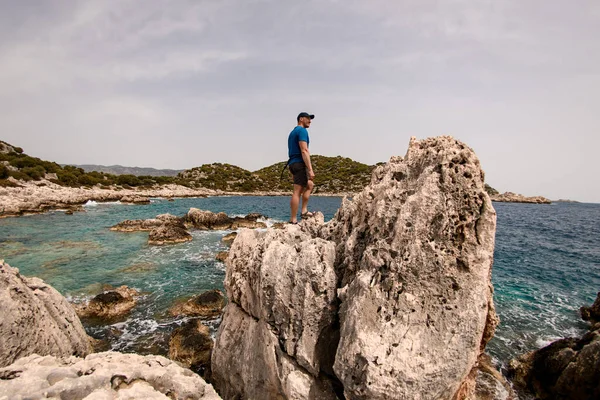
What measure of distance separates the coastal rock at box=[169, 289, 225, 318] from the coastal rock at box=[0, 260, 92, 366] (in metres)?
4.02

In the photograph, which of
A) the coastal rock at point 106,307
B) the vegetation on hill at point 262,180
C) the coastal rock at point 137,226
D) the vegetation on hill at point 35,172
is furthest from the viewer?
the vegetation on hill at point 262,180

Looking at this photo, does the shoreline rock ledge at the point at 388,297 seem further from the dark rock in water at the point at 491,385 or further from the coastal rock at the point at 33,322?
the coastal rock at the point at 33,322

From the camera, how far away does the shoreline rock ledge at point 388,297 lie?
15.9 feet

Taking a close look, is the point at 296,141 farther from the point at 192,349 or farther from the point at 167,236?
the point at 167,236

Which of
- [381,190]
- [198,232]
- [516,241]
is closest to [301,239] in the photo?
[381,190]

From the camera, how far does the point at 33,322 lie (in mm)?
Answer: 7656

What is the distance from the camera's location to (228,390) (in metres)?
7.16

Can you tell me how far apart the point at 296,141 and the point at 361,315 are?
625 cm

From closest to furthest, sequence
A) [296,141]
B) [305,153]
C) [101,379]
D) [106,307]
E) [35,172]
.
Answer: [101,379] → [305,153] → [296,141] → [106,307] → [35,172]

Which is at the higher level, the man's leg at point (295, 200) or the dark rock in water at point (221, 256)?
the man's leg at point (295, 200)

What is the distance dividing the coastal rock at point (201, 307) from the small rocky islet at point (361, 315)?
5.81 m

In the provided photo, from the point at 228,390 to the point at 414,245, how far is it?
554cm

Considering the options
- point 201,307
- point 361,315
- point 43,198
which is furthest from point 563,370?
point 43,198

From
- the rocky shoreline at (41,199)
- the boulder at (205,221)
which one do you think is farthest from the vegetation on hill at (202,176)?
the boulder at (205,221)
